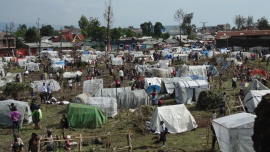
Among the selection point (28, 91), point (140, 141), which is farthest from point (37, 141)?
point (28, 91)

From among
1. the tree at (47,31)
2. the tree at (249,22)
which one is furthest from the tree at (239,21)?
the tree at (47,31)

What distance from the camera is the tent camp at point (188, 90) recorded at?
2189 cm

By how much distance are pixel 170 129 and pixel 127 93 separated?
534cm

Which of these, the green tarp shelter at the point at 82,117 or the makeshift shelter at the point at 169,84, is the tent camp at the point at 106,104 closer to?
the green tarp shelter at the point at 82,117

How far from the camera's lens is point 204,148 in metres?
13.2

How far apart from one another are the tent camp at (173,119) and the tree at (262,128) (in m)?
7.13

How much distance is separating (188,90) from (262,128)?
13.5 m

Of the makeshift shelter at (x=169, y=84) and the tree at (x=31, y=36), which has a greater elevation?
the tree at (x=31, y=36)

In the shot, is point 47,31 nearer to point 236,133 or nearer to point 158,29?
point 158,29

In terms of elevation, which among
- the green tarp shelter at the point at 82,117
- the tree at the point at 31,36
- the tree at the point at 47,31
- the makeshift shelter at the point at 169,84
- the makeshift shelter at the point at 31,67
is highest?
the tree at the point at 47,31

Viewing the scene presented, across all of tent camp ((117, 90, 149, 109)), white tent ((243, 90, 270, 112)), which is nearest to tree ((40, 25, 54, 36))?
tent camp ((117, 90, 149, 109))

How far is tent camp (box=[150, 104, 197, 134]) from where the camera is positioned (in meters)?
15.7

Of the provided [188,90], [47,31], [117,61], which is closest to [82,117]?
[188,90]

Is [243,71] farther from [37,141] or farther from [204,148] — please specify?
[37,141]
